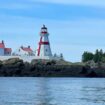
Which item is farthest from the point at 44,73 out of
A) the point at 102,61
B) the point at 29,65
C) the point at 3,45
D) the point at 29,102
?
the point at 29,102

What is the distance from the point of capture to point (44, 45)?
450 feet

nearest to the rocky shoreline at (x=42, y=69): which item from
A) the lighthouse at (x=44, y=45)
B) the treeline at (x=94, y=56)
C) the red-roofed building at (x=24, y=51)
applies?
the lighthouse at (x=44, y=45)

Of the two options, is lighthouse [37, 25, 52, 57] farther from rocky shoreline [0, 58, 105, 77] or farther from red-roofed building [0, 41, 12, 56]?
red-roofed building [0, 41, 12, 56]

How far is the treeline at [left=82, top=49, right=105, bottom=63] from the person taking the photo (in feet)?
555

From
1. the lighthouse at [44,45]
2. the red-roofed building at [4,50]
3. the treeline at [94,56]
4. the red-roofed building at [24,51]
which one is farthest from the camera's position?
the treeline at [94,56]

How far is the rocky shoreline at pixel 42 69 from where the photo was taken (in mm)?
133000

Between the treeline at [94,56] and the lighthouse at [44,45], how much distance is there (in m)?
31.4

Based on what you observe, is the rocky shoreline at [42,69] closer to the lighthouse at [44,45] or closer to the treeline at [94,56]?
the lighthouse at [44,45]

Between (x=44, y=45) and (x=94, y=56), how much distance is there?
39.1 m

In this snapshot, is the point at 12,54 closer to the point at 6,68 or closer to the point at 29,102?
the point at 6,68

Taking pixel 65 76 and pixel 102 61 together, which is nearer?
pixel 65 76

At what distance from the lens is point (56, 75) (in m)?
144

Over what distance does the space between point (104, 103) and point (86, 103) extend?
5.43 ft

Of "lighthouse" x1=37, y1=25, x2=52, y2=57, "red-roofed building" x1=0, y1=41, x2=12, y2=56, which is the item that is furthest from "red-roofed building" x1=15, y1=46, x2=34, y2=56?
"lighthouse" x1=37, y1=25, x2=52, y2=57
